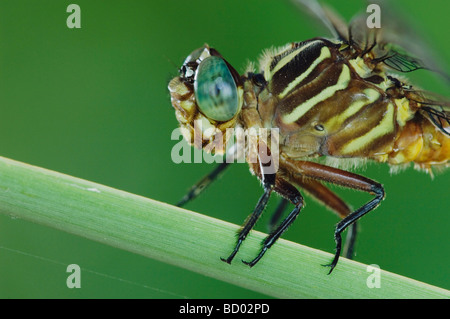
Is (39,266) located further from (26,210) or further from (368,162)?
(368,162)

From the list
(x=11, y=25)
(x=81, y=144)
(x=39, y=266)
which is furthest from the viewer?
(x=11, y=25)

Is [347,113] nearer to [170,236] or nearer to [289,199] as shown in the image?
[289,199]

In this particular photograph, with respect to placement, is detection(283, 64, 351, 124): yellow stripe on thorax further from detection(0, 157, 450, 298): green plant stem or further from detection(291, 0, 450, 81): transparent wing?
detection(0, 157, 450, 298): green plant stem

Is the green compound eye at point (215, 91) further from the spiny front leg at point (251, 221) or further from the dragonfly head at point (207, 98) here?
the spiny front leg at point (251, 221)

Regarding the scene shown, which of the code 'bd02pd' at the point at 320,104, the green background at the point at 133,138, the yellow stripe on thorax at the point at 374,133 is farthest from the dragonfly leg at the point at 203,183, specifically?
the yellow stripe on thorax at the point at 374,133

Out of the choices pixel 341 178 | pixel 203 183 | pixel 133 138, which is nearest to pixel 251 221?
pixel 341 178
